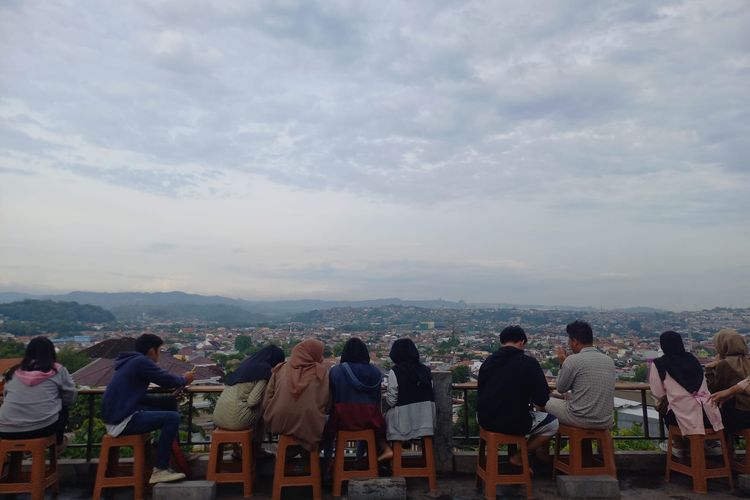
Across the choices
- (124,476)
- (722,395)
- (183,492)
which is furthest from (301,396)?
(722,395)

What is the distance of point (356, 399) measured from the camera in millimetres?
4727

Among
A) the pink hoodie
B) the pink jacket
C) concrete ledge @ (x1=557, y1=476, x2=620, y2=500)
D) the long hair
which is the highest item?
the long hair

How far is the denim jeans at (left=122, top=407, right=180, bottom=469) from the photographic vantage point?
14.7 feet

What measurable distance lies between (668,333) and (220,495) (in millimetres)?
5092

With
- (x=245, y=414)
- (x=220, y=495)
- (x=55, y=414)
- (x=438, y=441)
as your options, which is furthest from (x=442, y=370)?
(x=55, y=414)

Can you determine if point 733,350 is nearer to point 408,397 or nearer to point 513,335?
point 513,335

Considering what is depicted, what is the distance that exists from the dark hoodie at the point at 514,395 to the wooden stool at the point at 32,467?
4.31 m

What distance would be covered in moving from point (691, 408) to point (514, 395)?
1.96 meters

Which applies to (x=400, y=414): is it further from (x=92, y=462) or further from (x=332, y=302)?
(x=332, y=302)

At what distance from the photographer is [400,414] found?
189 inches

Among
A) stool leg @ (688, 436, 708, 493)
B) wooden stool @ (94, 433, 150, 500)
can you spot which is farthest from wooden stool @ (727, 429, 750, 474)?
wooden stool @ (94, 433, 150, 500)

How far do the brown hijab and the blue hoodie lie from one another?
3.79ft

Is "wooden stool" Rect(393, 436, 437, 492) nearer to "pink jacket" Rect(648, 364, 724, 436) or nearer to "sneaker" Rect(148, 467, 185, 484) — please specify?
"sneaker" Rect(148, 467, 185, 484)

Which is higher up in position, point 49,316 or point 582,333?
point 582,333
